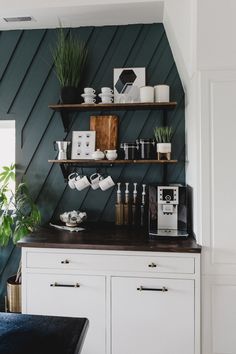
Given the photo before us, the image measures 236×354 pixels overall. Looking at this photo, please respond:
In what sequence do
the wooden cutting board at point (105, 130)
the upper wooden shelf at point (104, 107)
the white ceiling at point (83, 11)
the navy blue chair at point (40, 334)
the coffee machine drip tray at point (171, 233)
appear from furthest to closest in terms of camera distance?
the wooden cutting board at point (105, 130)
the upper wooden shelf at point (104, 107)
the white ceiling at point (83, 11)
the coffee machine drip tray at point (171, 233)
the navy blue chair at point (40, 334)

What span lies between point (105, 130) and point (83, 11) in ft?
3.00

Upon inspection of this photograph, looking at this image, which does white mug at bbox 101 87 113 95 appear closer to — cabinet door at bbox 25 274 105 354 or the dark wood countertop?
the dark wood countertop

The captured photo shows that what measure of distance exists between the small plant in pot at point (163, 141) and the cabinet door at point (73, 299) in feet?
3.29

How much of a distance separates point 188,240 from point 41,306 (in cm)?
107

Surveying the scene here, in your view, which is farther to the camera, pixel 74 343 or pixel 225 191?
pixel 225 191

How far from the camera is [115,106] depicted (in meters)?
2.40

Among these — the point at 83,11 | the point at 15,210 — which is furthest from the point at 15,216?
the point at 83,11

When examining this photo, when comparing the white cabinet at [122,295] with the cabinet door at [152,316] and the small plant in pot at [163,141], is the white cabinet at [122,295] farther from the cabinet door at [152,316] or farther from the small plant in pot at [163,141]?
the small plant in pot at [163,141]

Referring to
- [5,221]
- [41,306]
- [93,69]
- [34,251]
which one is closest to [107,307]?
[41,306]

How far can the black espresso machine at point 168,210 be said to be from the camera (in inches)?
84.6

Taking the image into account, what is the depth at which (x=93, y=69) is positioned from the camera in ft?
8.48

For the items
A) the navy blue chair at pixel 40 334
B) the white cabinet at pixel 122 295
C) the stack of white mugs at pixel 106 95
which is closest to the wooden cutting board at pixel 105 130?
the stack of white mugs at pixel 106 95

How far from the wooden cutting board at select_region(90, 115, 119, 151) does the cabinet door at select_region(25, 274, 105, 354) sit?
1086 millimetres

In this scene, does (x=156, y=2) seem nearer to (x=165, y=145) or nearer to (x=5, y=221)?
(x=165, y=145)
